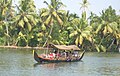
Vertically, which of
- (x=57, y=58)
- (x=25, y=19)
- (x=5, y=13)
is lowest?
(x=57, y=58)

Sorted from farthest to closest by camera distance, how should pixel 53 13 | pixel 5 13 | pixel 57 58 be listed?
pixel 5 13 → pixel 53 13 → pixel 57 58

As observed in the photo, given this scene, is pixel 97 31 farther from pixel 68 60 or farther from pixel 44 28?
pixel 68 60

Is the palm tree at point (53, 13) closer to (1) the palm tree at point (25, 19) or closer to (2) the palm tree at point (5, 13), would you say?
(1) the palm tree at point (25, 19)

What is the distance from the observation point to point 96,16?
202ft

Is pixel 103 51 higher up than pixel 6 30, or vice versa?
pixel 6 30

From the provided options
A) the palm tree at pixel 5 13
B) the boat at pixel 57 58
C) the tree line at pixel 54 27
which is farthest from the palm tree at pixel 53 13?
the boat at pixel 57 58

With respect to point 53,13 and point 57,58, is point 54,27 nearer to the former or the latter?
point 53,13

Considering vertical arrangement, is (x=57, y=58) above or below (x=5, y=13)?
below

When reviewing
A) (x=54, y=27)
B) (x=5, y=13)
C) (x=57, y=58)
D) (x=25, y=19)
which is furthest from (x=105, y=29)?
(x=57, y=58)

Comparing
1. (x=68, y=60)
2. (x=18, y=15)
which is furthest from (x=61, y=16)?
(x=68, y=60)

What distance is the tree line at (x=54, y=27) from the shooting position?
57.8m

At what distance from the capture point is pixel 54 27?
6028cm

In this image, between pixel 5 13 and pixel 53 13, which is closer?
pixel 53 13

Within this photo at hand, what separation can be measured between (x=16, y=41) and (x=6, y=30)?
9.92ft
